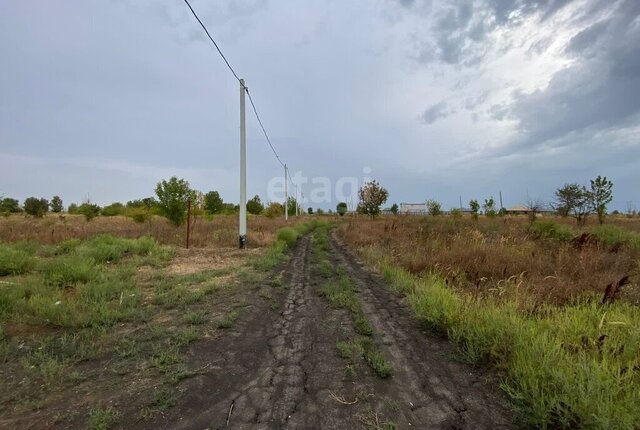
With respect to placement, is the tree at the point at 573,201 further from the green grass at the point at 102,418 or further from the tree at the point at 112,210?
the tree at the point at 112,210

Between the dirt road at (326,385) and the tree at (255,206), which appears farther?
the tree at (255,206)

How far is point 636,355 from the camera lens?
290cm

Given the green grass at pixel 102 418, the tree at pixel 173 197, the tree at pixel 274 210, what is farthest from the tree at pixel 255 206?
the green grass at pixel 102 418

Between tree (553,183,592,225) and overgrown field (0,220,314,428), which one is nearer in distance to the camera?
overgrown field (0,220,314,428)

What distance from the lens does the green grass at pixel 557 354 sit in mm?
2289

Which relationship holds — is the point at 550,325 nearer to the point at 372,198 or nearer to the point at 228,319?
the point at 228,319

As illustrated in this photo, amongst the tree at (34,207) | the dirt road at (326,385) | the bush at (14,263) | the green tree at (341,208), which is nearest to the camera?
the dirt road at (326,385)

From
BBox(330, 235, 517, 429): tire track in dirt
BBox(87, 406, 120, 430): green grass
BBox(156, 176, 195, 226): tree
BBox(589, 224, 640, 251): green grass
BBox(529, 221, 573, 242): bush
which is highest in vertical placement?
BBox(156, 176, 195, 226): tree

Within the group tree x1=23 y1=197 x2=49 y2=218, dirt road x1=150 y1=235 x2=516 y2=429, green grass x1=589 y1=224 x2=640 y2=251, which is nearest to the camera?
dirt road x1=150 y1=235 x2=516 y2=429

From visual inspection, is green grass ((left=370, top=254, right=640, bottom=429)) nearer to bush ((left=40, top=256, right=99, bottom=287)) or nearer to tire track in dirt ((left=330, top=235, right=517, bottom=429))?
tire track in dirt ((left=330, top=235, right=517, bottom=429))

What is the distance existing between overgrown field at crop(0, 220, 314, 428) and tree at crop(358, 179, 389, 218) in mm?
33350

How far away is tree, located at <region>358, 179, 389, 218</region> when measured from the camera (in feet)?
134

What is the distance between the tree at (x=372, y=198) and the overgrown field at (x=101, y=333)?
33.3 meters

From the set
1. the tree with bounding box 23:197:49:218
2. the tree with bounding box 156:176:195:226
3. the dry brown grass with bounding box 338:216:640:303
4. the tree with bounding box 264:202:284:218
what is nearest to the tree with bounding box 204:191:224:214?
the tree with bounding box 264:202:284:218
